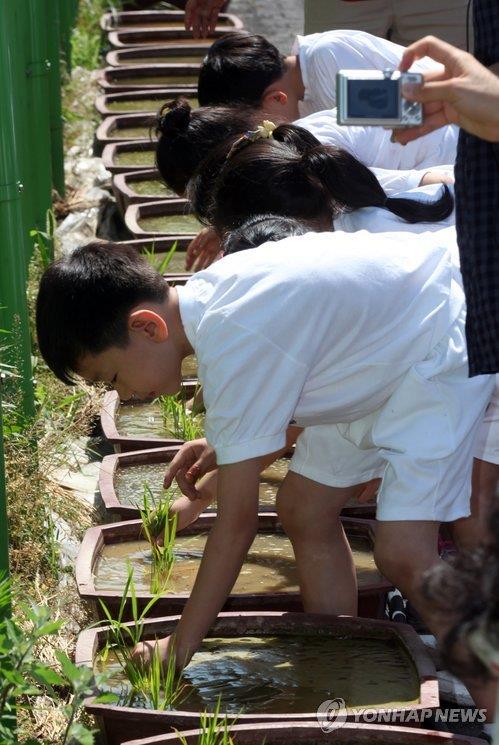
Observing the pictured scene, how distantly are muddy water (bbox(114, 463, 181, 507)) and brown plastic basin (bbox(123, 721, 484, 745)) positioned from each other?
134cm

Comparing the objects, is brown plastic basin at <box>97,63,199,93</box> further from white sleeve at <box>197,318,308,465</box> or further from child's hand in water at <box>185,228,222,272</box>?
white sleeve at <box>197,318,308,465</box>

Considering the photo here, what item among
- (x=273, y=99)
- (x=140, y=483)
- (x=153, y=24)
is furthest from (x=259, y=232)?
(x=153, y=24)

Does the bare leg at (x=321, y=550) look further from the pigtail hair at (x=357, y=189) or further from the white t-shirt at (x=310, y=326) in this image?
the pigtail hair at (x=357, y=189)

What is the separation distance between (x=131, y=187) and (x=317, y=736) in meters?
4.18

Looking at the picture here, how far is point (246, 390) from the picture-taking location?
8.31 ft

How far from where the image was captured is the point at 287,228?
302cm

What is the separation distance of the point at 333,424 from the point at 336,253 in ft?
1.55

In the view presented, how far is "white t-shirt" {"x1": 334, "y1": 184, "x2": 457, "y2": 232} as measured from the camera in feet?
10.9

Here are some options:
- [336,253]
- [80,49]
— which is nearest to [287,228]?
[336,253]

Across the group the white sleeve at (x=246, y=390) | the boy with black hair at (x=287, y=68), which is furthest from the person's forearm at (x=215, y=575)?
the boy with black hair at (x=287, y=68)

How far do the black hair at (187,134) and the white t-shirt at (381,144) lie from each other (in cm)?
24

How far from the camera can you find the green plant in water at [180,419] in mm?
4074

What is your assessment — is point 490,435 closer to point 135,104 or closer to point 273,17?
point 135,104

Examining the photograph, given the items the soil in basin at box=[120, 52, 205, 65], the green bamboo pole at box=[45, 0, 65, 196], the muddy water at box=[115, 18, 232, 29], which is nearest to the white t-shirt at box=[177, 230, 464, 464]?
the green bamboo pole at box=[45, 0, 65, 196]
